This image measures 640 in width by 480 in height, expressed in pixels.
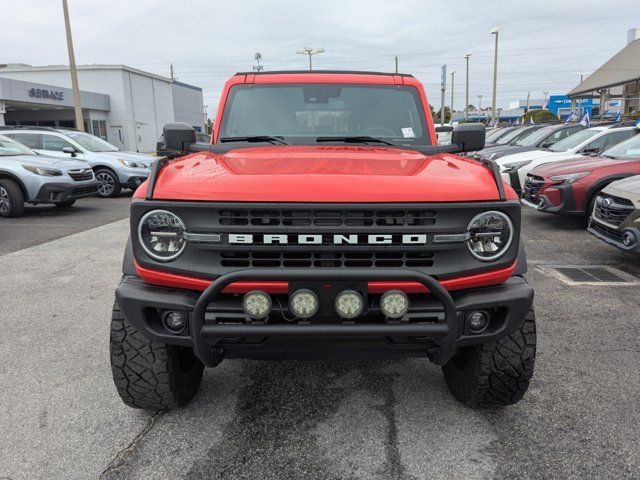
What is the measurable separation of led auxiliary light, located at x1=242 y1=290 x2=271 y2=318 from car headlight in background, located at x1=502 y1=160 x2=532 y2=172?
9354mm

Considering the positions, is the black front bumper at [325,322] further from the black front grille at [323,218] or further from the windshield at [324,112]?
the windshield at [324,112]

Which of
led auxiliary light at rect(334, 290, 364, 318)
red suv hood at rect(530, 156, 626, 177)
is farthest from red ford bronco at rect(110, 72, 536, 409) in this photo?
red suv hood at rect(530, 156, 626, 177)

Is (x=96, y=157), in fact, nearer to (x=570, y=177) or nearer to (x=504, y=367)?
(x=570, y=177)

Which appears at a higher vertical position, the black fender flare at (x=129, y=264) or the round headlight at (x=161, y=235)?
the round headlight at (x=161, y=235)

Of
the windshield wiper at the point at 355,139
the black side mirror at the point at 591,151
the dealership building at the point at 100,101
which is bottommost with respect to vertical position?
the black side mirror at the point at 591,151

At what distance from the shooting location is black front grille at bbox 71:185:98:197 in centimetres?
994

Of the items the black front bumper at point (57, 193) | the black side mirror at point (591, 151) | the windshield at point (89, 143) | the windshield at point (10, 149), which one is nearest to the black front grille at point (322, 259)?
the black side mirror at point (591, 151)

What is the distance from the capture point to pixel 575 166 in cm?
798

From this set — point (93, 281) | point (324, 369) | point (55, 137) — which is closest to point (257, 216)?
point (324, 369)

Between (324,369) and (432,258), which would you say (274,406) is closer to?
(324,369)

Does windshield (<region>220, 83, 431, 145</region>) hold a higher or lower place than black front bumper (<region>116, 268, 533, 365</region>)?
higher

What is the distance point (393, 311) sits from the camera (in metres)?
2.14

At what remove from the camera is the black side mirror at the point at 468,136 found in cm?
328

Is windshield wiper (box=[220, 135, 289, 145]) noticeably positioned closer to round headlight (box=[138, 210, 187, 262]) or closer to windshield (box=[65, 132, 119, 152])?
round headlight (box=[138, 210, 187, 262])
